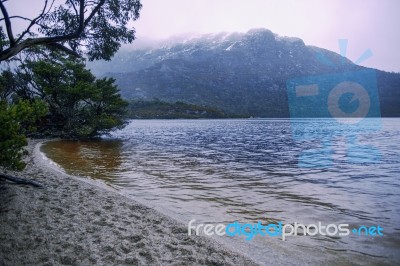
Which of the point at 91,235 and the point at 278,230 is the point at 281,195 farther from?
the point at 91,235

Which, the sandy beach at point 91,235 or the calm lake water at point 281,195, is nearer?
the sandy beach at point 91,235

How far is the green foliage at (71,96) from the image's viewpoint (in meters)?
37.0

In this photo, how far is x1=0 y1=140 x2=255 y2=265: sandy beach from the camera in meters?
5.26

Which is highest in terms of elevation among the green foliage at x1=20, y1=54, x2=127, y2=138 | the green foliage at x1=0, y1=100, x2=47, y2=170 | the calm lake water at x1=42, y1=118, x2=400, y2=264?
the green foliage at x1=20, y1=54, x2=127, y2=138

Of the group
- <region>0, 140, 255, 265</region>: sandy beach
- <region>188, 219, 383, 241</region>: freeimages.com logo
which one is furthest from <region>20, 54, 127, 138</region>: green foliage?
<region>188, 219, 383, 241</region>: freeimages.com logo

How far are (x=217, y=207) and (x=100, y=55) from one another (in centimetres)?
978

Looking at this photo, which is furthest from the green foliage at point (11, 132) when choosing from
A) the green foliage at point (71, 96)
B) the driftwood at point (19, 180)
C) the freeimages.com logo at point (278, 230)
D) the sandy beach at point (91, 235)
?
the green foliage at point (71, 96)

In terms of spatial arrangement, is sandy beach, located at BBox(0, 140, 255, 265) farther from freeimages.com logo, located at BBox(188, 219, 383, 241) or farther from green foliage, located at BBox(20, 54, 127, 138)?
green foliage, located at BBox(20, 54, 127, 138)

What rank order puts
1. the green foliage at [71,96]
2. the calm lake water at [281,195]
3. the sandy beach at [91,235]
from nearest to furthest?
the sandy beach at [91,235] < the calm lake water at [281,195] < the green foliage at [71,96]

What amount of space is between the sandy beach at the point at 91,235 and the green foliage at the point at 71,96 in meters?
31.3

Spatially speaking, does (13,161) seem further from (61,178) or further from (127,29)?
(127,29)

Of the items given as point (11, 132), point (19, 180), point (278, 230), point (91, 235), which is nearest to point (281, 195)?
point (278, 230)

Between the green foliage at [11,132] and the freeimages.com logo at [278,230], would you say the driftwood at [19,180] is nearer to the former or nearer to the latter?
the green foliage at [11,132]

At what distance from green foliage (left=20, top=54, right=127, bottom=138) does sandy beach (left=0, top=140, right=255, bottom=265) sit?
103 ft
